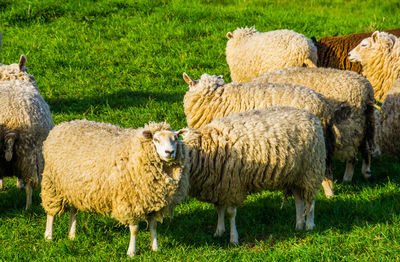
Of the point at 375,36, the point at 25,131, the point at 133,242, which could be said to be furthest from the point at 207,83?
the point at 375,36

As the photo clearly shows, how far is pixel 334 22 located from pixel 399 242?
32.7ft

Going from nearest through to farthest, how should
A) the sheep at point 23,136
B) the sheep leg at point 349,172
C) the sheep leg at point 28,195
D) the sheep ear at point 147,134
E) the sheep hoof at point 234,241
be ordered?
1. the sheep ear at point 147,134
2. the sheep hoof at point 234,241
3. the sheep at point 23,136
4. the sheep leg at point 28,195
5. the sheep leg at point 349,172

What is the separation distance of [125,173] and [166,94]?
5183mm

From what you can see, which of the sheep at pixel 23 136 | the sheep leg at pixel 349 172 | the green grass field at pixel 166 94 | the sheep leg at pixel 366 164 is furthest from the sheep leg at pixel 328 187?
the sheep at pixel 23 136

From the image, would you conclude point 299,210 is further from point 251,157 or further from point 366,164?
point 366,164

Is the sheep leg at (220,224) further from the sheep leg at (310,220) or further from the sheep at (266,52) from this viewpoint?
the sheep at (266,52)

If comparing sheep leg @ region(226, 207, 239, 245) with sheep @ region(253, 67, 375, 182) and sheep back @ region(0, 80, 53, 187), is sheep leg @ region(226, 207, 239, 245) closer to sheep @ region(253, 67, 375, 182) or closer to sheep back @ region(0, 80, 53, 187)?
sheep @ region(253, 67, 375, 182)

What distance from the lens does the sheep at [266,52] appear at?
366 inches

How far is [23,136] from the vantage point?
6.38 metres

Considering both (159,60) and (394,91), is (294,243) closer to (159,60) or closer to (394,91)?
(394,91)

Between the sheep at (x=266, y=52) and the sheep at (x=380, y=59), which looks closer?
the sheep at (x=380, y=59)

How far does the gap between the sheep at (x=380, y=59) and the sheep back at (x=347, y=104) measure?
73.0 inches

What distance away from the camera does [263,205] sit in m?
6.44

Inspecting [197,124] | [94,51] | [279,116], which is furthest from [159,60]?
[279,116]
